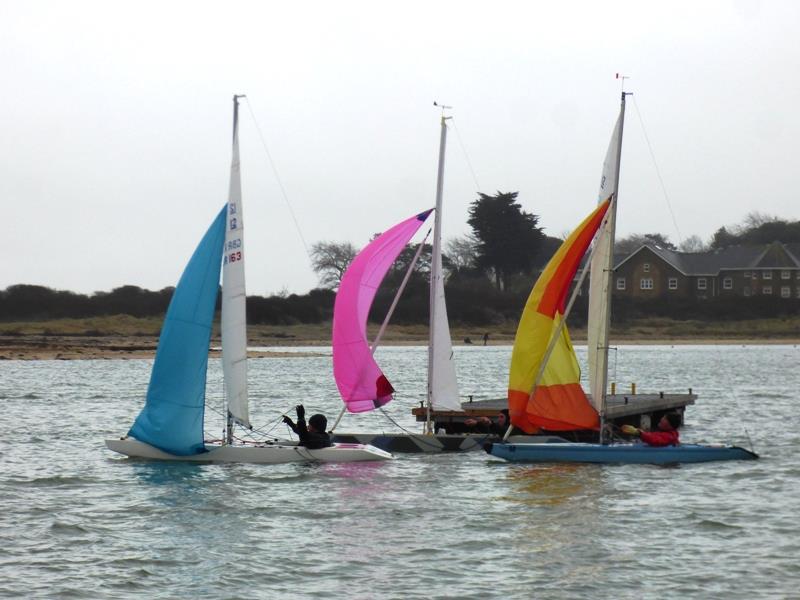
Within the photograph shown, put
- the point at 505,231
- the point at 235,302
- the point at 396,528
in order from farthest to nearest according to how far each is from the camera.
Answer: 1. the point at 505,231
2. the point at 235,302
3. the point at 396,528

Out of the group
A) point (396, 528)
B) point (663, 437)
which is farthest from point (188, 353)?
point (663, 437)

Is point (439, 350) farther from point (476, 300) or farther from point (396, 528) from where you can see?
point (476, 300)

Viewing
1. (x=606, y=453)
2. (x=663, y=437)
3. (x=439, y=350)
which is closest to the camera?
(x=606, y=453)

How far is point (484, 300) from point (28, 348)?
4874 centimetres

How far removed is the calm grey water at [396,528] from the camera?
54.1 ft

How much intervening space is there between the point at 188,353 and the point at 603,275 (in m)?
8.07

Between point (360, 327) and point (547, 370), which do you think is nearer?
point (547, 370)

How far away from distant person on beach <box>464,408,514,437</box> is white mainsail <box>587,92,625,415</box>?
3.99 m

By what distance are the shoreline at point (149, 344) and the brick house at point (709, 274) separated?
6155 mm

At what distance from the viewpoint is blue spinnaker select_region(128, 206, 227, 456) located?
80.3ft

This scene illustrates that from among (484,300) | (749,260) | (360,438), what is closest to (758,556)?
(360,438)

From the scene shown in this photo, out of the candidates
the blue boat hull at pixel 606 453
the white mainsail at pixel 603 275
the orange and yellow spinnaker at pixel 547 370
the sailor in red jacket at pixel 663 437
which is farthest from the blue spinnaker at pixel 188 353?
the sailor in red jacket at pixel 663 437

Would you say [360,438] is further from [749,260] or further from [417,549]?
[749,260]

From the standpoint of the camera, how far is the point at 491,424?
2961 cm
